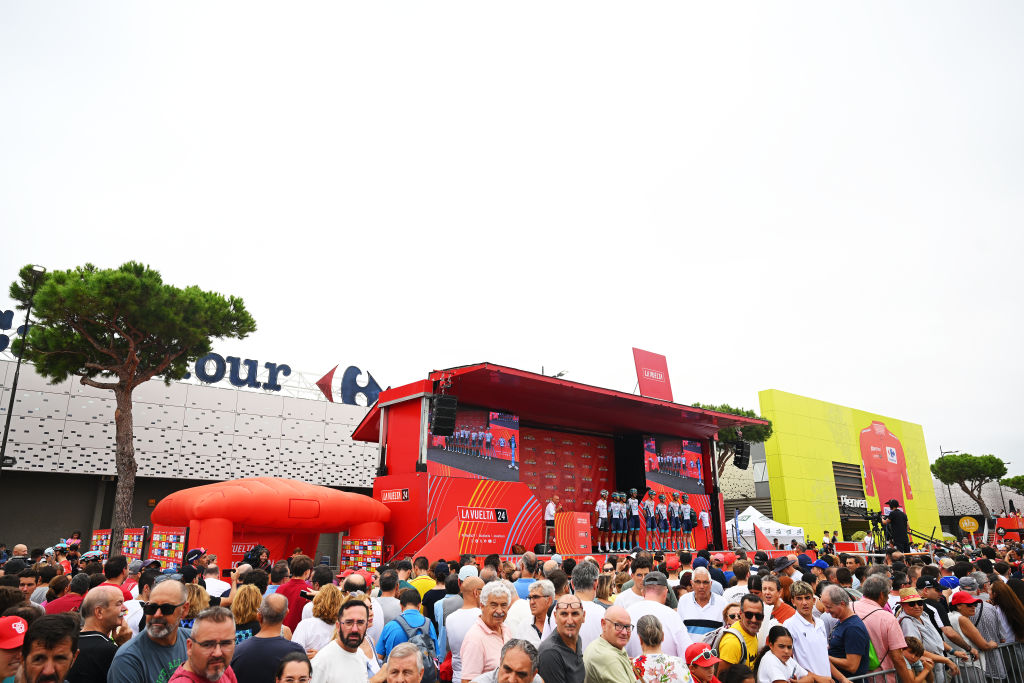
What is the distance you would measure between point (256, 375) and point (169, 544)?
11.7m

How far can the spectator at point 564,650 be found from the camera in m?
3.79

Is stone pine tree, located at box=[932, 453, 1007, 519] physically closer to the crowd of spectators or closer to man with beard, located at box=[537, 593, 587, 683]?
the crowd of spectators

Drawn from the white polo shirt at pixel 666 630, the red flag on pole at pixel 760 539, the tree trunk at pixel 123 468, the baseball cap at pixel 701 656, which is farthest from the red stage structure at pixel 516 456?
the baseball cap at pixel 701 656

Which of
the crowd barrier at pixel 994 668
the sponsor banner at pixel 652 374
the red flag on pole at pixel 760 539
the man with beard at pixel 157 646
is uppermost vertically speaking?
the sponsor banner at pixel 652 374

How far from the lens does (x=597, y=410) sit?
21531 mm

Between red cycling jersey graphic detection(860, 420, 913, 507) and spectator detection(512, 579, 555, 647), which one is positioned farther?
red cycling jersey graphic detection(860, 420, 913, 507)

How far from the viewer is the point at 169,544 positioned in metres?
14.8

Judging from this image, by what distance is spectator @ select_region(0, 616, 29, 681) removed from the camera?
3014 millimetres

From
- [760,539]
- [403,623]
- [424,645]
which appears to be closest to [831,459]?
[760,539]

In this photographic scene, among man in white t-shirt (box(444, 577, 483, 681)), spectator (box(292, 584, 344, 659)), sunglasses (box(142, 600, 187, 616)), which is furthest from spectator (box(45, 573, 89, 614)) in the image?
man in white t-shirt (box(444, 577, 483, 681))

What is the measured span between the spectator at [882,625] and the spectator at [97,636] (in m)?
5.15

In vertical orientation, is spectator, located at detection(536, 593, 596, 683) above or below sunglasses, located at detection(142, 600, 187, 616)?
below

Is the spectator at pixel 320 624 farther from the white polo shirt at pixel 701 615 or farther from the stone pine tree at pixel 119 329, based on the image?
the stone pine tree at pixel 119 329

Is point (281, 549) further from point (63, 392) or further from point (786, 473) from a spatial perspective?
point (786, 473)
